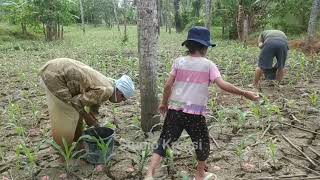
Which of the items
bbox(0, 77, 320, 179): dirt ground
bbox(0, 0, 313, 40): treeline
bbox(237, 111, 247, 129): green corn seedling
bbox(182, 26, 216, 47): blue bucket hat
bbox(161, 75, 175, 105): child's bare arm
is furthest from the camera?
bbox(0, 0, 313, 40): treeline

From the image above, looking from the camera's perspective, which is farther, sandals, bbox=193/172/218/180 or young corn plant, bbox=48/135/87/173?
young corn plant, bbox=48/135/87/173

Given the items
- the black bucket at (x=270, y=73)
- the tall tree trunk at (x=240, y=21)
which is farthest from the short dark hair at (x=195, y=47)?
the tall tree trunk at (x=240, y=21)

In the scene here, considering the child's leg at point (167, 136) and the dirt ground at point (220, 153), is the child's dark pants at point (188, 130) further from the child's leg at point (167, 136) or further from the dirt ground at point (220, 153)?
the dirt ground at point (220, 153)

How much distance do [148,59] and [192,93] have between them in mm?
1326

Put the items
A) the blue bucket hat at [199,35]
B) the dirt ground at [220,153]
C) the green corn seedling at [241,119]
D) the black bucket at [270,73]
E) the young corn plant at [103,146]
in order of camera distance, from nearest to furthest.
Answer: the blue bucket hat at [199,35] < the young corn plant at [103,146] < the dirt ground at [220,153] < the green corn seedling at [241,119] < the black bucket at [270,73]

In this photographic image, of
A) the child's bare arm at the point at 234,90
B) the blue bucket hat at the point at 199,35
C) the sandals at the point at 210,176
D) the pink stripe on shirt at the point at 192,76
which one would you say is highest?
the blue bucket hat at the point at 199,35

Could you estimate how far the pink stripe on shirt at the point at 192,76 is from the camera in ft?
10.6

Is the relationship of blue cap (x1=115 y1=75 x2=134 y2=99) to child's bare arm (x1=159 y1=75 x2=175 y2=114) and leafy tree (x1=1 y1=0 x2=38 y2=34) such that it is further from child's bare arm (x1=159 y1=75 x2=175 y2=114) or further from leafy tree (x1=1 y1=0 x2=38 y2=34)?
leafy tree (x1=1 y1=0 x2=38 y2=34)

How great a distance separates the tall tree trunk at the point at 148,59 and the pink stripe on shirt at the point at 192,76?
1.24 m

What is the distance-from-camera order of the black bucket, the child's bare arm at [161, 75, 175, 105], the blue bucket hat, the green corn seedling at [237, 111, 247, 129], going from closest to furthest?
the blue bucket hat, the child's bare arm at [161, 75, 175, 105], the green corn seedling at [237, 111, 247, 129], the black bucket

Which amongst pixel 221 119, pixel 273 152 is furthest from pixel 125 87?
pixel 273 152

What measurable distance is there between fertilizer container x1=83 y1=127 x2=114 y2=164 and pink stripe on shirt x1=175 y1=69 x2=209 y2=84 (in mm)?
1074

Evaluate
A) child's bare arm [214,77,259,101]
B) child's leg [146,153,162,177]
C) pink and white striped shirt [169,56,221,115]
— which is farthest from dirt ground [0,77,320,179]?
child's bare arm [214,77,259,101]

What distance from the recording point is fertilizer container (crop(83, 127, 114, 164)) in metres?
3.88
